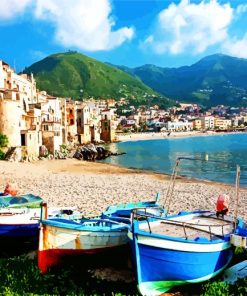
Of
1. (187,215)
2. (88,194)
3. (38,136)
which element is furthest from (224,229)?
(38,136)

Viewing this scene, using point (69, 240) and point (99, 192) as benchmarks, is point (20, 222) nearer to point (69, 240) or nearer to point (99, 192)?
point (69, 240)

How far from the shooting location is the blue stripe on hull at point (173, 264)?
32.3 ft

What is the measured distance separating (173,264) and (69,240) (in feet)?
10.3

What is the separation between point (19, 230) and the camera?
13.2m

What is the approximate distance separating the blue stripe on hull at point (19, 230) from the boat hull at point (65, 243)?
88.2 inches

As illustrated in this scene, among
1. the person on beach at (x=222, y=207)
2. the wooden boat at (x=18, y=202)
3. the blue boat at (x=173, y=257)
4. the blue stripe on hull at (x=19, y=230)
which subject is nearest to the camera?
the blue boat at (x=173, y=257)

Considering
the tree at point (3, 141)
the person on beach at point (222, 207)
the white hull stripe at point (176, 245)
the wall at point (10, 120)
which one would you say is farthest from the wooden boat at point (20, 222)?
the wall at point (10, 120)

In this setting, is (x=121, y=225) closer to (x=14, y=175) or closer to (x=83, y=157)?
(x=14, y=175)

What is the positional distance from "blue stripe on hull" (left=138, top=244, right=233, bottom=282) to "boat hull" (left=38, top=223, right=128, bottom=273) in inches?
70.1

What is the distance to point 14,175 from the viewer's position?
119ft

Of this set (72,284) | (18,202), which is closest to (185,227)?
(72,284)

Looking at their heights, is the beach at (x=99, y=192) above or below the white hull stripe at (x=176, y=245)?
below

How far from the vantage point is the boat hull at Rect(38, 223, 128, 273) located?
11102mm

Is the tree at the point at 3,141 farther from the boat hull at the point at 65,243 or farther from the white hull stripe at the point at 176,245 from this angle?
the white hull stripe at the point at 176,245
